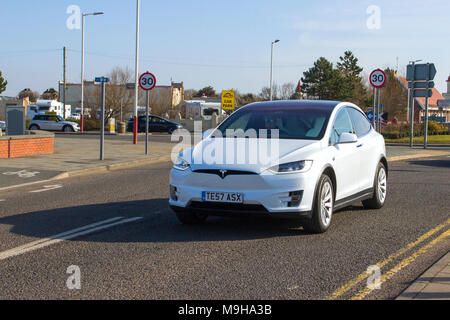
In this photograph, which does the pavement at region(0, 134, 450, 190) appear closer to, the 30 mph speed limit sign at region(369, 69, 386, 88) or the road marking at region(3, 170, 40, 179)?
the road marking at region(3, 170, 40, 179)

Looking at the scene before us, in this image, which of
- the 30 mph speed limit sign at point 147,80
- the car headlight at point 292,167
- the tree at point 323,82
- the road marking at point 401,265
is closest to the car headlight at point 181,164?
the car headlight at point 292,167

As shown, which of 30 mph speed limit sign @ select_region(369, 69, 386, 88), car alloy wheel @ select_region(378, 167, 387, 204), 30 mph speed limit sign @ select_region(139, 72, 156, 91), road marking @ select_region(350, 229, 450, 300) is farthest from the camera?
30 mph speed limit sign @ select_region(369, 69, 386, 88)

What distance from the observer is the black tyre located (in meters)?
6.75

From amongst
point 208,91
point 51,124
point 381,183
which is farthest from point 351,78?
point 208,91

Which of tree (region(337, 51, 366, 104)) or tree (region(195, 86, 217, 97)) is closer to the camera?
tree (region(337, 51, 366, 104))

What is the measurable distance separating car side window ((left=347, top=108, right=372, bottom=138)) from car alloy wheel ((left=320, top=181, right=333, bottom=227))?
160 centimetres

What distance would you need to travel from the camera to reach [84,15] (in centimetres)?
4362

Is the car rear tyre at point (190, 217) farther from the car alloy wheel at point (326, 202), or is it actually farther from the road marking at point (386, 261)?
the road marking at point (386, 261)

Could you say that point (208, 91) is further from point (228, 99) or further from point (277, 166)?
point (277, 166)

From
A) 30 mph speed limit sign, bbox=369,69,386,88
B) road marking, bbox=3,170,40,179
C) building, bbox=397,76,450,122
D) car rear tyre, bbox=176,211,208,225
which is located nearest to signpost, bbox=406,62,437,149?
30 mph speed limit sign, bbox=369,69,386,88

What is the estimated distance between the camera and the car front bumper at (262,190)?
6.45m

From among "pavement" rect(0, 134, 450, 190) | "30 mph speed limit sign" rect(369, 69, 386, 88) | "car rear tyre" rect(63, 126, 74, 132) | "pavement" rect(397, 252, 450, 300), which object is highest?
"30 mph speed limit sign" rect(369, 69, 386, 88)

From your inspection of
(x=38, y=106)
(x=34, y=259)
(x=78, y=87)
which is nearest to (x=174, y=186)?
(x=34, y=259)

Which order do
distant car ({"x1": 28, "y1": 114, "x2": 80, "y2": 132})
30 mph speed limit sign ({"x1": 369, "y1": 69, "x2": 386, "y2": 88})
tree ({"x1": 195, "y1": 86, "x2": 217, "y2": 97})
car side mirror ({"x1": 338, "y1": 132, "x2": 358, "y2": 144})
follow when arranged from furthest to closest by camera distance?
tree ({"x1": 195, "y1": 86, "x2": 217, "y2": 97})
distant car ({"x1": 28, "y1": 114, "x2": 80, "y2": 132})
30 mph speed limit sign ({"x1": 369, "y1": 69, "x2": 386, "y2": 88})
car side mirror ({"x1": 338, "y1": 132, "x2": 358, "y2": 144})
